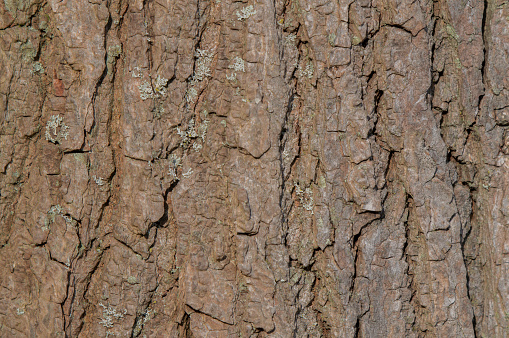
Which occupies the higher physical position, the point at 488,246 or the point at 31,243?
the point at 488,246

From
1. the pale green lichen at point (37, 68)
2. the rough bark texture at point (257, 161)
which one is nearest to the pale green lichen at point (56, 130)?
the rough bark texture at point (257, 161)

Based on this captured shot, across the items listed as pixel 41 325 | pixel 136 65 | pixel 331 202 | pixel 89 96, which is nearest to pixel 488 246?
pixel 331 202

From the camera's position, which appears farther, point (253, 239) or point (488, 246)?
point (488, 246)

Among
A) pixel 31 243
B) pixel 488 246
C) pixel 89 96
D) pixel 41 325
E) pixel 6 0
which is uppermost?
pixel 6 0

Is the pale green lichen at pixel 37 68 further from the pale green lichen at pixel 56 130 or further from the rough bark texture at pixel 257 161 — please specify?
the pale green lichen at pixel 56 130


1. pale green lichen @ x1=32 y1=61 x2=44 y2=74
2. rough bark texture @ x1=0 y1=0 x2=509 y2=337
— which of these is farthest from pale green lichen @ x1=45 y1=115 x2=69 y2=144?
pale green lichen @ x1=32 y1=61 x2=44 y2=74

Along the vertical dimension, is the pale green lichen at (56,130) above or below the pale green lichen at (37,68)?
below

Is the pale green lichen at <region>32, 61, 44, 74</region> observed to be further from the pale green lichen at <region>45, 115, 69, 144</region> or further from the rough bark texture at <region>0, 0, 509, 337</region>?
the pale green lichen at <region>45, 115, 69, 144</region>

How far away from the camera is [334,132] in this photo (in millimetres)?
1852

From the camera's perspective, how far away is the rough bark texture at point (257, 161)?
1.83 m

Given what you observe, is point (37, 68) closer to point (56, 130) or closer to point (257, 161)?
point (56, 130)

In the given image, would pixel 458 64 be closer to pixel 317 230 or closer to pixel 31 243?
pixel 317 230

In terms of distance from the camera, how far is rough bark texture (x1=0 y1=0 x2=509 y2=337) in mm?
1834

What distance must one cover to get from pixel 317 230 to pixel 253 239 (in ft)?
0.99
